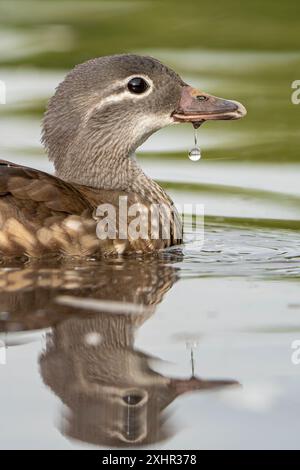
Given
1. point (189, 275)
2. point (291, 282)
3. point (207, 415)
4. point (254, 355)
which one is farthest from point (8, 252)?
point (207, 415)

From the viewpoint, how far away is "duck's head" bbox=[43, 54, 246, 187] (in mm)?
11016

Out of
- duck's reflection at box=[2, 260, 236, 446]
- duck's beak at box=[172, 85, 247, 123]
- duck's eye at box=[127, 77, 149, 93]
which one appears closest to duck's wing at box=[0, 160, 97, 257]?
duck's reflection at box=[2, 260, 236, 446]

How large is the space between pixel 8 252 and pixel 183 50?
7610mm

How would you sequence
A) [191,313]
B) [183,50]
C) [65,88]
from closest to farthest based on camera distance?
[191,313]
[65,88]
[183,50]

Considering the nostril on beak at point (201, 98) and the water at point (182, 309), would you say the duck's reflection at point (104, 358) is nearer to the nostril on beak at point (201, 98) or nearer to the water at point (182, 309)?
the water at point (182, 309)

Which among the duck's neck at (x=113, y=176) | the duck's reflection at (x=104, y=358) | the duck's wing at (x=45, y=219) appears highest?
the duck's neck at (x=113, y=176)

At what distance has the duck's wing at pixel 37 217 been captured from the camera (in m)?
10.2

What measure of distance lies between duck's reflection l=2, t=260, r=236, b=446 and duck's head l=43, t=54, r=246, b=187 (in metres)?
1.53

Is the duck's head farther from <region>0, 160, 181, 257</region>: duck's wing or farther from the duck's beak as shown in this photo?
<region>0, 160, 181, 257</region>: duck's wing

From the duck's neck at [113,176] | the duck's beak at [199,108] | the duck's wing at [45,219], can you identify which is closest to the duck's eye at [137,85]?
the duck's beak at [199,108]

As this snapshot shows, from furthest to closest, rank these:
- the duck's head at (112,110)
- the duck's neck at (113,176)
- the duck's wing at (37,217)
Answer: the duck's neck at (113,176) < the duck's head at (112,110) < the duck's wing at (37,217)

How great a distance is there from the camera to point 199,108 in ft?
37.5
